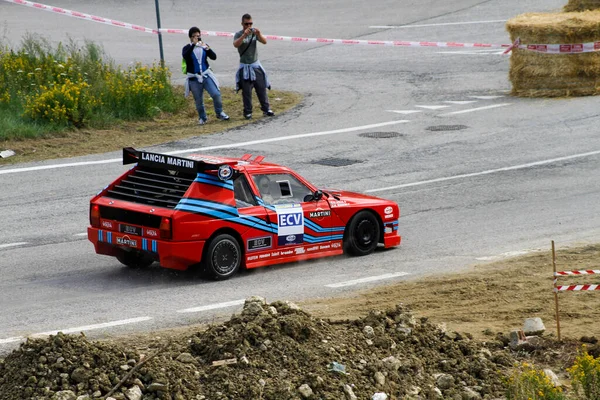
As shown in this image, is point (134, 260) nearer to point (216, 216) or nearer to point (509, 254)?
point (216, 216)

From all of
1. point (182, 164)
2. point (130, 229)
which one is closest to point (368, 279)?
point (182, 164)

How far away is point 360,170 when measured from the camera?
63.2ft

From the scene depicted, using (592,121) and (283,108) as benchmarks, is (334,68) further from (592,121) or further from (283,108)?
(592,121)

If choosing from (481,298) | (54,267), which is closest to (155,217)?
(54,267)

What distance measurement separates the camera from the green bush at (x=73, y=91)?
22.3 m

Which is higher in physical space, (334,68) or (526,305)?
(334,68)

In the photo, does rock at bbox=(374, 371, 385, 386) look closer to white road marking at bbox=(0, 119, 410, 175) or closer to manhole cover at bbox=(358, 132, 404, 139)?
white road marking at bbox=(0, 119, 410, 175)

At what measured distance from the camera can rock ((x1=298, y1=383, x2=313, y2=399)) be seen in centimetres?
842

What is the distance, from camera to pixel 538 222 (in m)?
15.7

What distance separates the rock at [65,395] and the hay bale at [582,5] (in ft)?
71.5

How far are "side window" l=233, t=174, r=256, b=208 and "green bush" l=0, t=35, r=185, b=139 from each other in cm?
990

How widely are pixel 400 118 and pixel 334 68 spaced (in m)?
6.80

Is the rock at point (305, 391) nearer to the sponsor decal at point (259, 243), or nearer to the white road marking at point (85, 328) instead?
the white road marking at point (85, 328)

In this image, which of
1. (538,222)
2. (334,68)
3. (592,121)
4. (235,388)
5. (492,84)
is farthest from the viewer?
(334,68)
